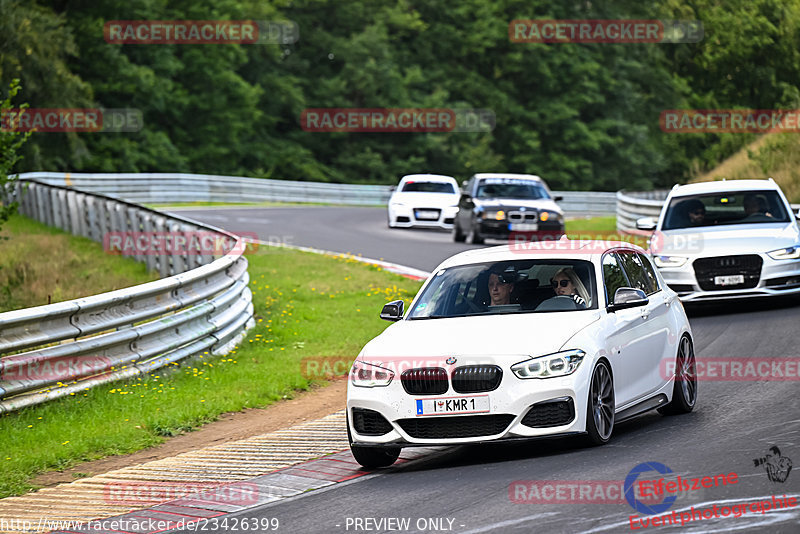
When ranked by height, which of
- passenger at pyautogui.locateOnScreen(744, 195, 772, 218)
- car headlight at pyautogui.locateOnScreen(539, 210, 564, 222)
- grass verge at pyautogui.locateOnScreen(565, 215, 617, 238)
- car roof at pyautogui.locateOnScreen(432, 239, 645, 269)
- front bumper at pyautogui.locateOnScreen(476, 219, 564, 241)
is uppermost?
car roof at pyautogui.locateOnScreen(432, 239, 645, 269)

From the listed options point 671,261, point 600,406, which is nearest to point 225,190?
point 671,261

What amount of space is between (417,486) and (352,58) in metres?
63.0

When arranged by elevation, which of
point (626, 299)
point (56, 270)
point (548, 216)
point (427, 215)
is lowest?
point (427, 215)

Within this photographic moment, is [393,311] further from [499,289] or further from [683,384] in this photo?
[683,384]

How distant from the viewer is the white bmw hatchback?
339 inches

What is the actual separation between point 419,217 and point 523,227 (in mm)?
6436

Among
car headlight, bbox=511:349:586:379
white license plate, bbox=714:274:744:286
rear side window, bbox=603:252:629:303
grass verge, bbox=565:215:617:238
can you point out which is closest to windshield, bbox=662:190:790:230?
white license plate, bbox=714:274:744:286

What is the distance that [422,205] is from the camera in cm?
3409

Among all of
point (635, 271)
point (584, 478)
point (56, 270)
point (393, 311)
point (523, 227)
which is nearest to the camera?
point (584, 478)

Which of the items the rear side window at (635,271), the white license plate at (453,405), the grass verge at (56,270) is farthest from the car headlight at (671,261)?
the white license plate at (453,405)

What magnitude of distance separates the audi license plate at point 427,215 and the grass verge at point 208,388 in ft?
41.7

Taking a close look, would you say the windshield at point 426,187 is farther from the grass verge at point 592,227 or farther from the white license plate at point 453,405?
the white license plate at point 453,405

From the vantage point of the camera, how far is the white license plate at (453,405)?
8.59 meters

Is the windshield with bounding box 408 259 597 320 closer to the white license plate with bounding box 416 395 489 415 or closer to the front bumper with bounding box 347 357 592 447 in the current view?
the front bumper with bounding box 347 357 592 447
